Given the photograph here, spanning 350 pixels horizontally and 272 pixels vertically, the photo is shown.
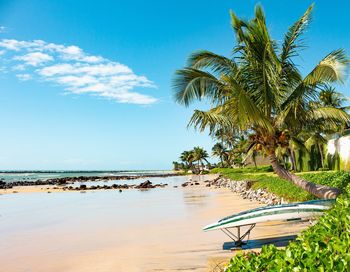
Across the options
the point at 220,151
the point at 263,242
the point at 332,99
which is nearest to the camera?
the point at 263,242

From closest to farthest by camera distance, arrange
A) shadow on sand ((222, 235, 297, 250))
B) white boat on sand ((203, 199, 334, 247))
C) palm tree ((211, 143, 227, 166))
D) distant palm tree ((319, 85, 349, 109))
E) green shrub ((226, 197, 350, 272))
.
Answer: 1. green shrub ((226, 197, 350, 272))
2. white boat on sand ((203, 199, 334, 247))
3. shadow on sand ((222, 235, 297, 250))
4. distant palm tree ((319, 85, 349, 109))
5. palm tree ((211, 143, 227, 166))

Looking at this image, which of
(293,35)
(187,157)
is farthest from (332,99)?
(187,157)

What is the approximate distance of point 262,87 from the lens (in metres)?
10.8

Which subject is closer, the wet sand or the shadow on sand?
the wet sand

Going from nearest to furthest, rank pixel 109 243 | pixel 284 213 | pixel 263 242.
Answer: pixel 284 213 → pixel 263 242 → pixel 109 243

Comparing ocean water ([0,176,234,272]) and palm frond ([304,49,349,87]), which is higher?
palm frond ([304,49,349,87])

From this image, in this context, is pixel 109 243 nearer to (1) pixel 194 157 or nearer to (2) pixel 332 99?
(2) pixel 332 99

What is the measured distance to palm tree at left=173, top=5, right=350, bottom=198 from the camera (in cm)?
998

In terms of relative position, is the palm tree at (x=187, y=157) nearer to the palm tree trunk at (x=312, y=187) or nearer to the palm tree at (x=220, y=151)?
the palm tree at (x=220, y=151)

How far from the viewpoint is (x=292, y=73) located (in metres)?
11.1

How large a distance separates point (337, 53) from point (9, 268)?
10.6m

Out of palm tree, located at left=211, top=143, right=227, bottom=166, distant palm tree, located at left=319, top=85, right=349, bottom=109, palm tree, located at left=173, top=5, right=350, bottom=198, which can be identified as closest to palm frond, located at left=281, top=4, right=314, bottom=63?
palm tree, located at left=173, top=5, right=350, bottom=198

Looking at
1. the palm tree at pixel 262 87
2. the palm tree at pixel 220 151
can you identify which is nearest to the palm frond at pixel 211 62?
the palm tree at pixel 262 87

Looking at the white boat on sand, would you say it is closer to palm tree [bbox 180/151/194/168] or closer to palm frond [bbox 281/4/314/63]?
palm frond [bbox 281/4/314/63]
